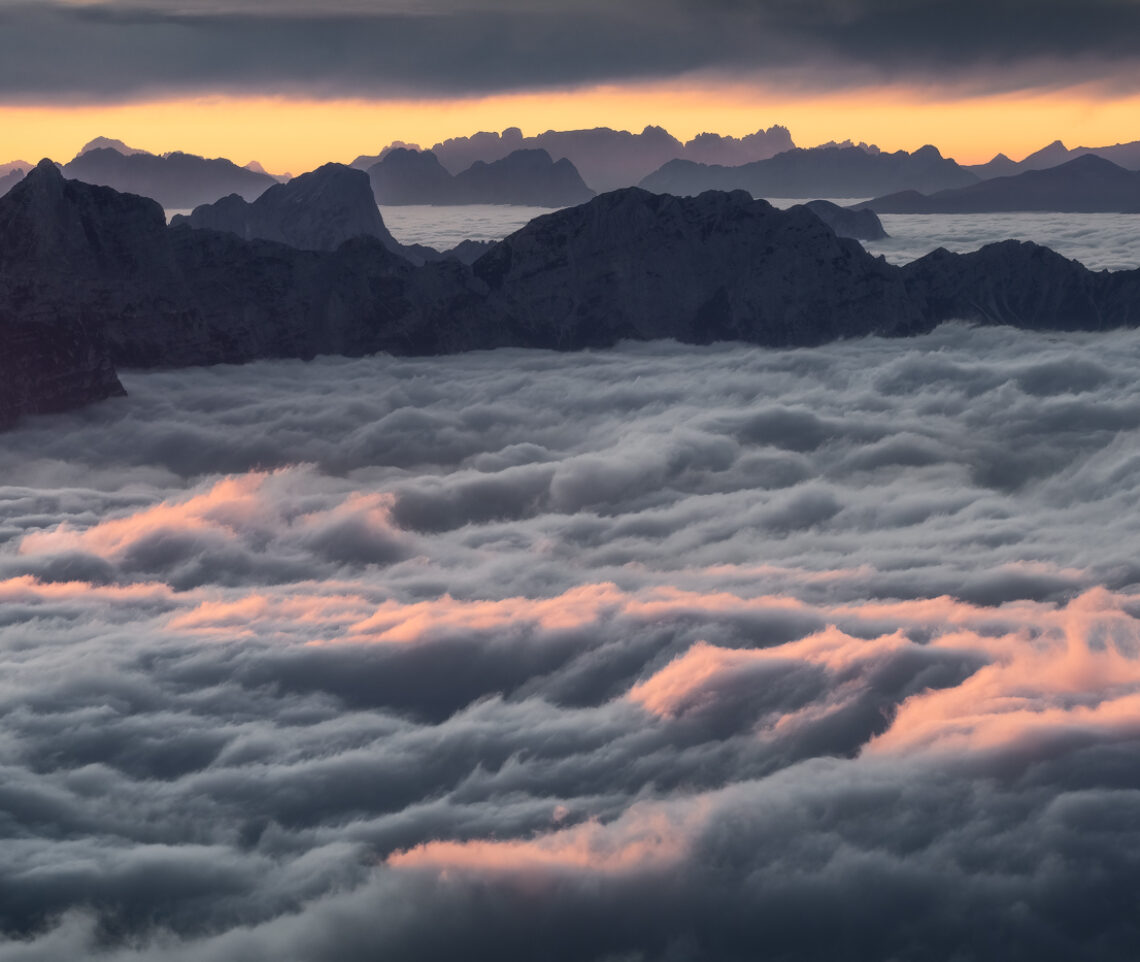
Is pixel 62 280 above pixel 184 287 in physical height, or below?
above

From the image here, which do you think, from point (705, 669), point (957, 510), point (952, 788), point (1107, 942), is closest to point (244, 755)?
point (705, 669)

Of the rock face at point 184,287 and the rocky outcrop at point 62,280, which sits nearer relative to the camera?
the rocky outcrop at point 62,280

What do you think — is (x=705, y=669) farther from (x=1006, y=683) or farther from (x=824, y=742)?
(x=1006, y=683)

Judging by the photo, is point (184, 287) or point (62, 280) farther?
point (184, 287)

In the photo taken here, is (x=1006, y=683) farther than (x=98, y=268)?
No

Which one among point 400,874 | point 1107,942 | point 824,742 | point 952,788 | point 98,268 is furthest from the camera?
point 98,268

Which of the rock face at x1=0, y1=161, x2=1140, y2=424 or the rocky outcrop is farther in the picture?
the rock face at x1=0, y1=161, x2=1140, y2=424

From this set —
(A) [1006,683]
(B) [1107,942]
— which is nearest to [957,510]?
(A) [1006,683]

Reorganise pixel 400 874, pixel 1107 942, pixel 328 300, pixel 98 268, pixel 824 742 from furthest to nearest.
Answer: pixel 328 300, pixel 98 268, pixel 824 742, pixel 400 874, pixel 1107 942

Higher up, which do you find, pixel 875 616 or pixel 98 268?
pixel 98 268

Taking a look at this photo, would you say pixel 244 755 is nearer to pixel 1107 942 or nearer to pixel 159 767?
pixel 159 767
